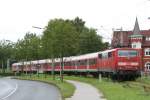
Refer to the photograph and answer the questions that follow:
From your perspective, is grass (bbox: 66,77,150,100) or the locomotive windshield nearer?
grass (bbox: 66,77,150,100)

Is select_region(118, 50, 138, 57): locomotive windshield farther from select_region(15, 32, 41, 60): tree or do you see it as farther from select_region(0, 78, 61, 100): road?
select_region(15, 32, 41, 60): tree

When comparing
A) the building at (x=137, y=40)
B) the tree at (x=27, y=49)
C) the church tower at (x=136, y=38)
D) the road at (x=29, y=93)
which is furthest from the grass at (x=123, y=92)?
the church tower at (x=136, y=38)

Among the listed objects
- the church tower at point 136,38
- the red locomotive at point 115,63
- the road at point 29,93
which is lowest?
the road at point 29,93

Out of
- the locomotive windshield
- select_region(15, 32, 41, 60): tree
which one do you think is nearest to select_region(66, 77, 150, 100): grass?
the locomotive windshield

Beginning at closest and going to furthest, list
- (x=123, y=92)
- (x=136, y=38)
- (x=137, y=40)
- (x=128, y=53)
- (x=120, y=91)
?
(x=123, y=92)
(x=120, y=91)
(x=128, y=53)
(x=137, y=40)
(x=136, y=38)

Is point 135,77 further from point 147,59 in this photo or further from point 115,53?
point 147,59

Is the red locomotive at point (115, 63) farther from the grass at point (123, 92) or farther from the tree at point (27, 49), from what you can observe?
the tree at point (27, 49)

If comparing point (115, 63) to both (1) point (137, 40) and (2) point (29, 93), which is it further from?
(1) point (137, 40)

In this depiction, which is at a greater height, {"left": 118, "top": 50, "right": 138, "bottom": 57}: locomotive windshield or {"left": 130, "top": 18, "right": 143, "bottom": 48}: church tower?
{"left": 130, "top": 18, "right": 143, "bottom": 48}: church tower

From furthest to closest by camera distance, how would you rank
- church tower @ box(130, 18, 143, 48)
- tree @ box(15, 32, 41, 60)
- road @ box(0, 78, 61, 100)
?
church tower @ box(130, 18, 143, 48) → tree @ box(15, 32, 41, 60) → road @ box(0, 78, 61, 100)

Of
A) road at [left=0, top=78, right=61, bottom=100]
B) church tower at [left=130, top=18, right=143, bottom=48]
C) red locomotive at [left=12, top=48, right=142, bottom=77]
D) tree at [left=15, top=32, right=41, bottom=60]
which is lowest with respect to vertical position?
road at [left=0, top=78, right=61, bottom=100]

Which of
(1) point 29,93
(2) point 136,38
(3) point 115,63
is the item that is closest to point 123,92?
(1) point 29,93

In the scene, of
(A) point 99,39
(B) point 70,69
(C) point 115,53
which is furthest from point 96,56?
(A) point 99,39

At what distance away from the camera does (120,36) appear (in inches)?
4761
